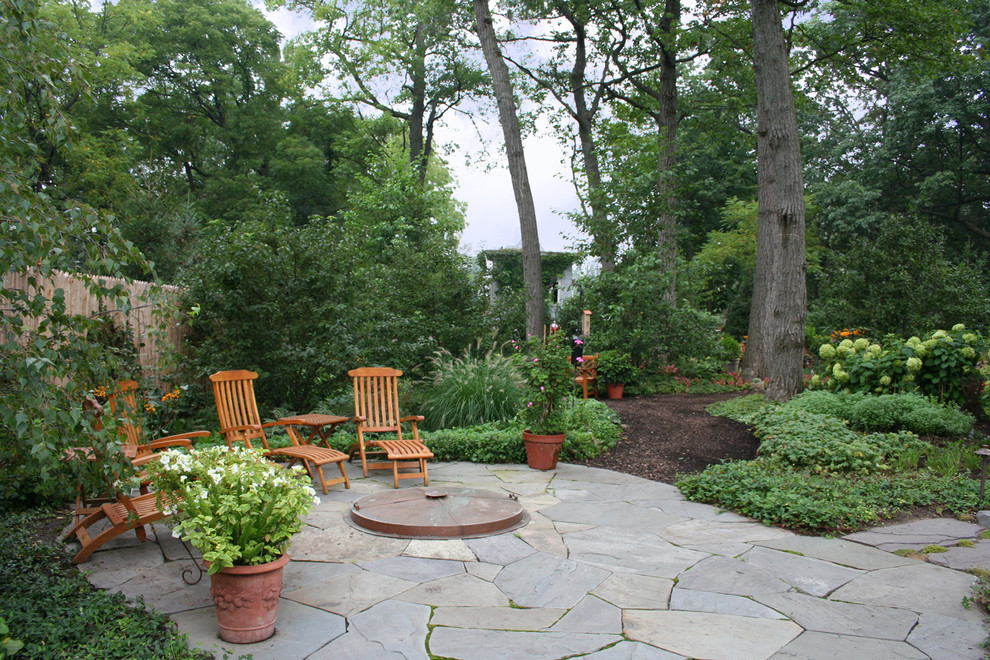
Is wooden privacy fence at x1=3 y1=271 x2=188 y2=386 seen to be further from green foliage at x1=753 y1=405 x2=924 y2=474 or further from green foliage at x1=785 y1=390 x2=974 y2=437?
green foliage at x1=785 y1=390 x2=974 y2=437

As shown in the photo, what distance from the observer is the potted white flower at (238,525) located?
273cm

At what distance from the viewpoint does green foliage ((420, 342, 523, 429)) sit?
782cm

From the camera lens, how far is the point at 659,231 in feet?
42.7

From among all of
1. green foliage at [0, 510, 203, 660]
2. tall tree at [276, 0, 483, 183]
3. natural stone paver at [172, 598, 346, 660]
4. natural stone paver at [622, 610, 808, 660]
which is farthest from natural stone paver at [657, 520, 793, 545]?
tall tree at [276, 0, 483, 183]

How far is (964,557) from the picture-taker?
377 centimetres

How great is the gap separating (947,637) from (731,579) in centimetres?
99

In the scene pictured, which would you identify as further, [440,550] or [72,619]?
[440,550]

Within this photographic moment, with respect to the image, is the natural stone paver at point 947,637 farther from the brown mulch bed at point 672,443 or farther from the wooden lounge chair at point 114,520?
the wooden lounge chair at point 114,520

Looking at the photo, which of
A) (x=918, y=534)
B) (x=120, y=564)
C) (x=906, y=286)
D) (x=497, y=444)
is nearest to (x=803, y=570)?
(x=918, y=534)

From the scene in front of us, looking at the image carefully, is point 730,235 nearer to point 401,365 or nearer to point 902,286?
point 902,286

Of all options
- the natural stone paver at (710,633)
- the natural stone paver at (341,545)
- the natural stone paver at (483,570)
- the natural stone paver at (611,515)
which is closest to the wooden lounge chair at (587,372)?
the natural stone paver at (611,515)

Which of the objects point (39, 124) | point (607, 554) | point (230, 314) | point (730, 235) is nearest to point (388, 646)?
point (607, 554)

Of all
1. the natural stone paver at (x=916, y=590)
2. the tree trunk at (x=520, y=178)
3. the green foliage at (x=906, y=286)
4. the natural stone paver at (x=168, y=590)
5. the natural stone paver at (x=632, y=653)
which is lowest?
the natural stone paver at (x=916, y=590)

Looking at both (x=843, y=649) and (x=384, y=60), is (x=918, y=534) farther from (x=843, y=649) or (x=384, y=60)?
(x=384, y=60)
